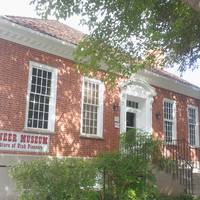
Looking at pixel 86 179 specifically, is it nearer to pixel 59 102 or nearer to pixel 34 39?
pixel 59 102

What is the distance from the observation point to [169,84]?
67.7ft

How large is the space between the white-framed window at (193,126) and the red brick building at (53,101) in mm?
3601

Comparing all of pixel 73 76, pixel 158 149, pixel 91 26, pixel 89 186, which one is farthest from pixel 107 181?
pixel 73 76

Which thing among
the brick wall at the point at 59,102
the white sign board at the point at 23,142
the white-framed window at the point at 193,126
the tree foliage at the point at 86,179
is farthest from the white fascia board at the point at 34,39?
the white-framed window at the point at 193,126

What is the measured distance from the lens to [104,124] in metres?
16.7

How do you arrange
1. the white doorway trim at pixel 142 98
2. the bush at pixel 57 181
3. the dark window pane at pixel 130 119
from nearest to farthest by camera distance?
the bush at pixel 57 181
the white doorway trim at pixel 142 98
the dark window pane at pixel 130 119

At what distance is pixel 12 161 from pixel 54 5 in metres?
5.27

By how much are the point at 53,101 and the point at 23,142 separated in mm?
2026

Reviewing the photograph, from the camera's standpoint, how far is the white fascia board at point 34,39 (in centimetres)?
1343

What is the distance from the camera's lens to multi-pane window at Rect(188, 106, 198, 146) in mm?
22172

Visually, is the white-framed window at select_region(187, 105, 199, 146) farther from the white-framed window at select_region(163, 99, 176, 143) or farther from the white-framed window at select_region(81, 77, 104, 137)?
the white-framed window at select_region(81, 77, 104, 137)

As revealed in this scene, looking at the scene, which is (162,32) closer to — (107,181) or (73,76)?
(73,76)

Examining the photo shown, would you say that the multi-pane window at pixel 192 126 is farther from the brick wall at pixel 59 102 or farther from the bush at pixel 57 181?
the bush at pixel 57 181

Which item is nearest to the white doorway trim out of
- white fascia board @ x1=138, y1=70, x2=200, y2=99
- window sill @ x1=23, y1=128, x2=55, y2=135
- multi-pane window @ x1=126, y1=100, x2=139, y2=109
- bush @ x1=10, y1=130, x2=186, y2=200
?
multi-pane window @ x1=126, y1=100, x2=139, y2=109
